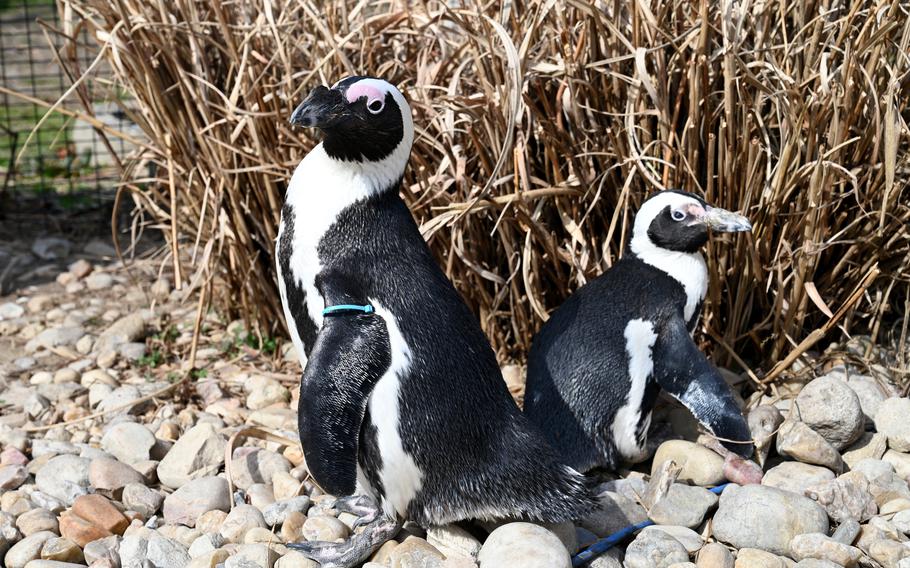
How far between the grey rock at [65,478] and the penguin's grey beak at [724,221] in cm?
131

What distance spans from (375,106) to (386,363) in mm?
398

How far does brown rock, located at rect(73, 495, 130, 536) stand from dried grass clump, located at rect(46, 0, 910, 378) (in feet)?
1.93

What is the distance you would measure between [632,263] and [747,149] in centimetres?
33

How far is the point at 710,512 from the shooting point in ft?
6.07

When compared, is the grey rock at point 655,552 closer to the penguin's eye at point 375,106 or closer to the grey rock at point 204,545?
the grey rock at point 204,545

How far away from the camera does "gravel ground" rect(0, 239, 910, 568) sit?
1.70 m

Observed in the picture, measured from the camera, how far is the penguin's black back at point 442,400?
5.33 ft

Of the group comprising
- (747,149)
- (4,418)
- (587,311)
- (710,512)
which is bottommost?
(4,418)

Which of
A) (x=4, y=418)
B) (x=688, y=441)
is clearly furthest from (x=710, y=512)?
(x=4, y=418)

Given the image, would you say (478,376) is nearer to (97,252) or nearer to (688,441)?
(688,441)

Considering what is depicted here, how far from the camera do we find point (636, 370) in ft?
6.54

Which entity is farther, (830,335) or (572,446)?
(830,335)

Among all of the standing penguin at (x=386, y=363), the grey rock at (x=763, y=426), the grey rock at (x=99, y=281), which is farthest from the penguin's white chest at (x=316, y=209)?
the grey rock at (x=99, y=281)

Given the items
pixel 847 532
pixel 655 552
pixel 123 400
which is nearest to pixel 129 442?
pixel 123 400
